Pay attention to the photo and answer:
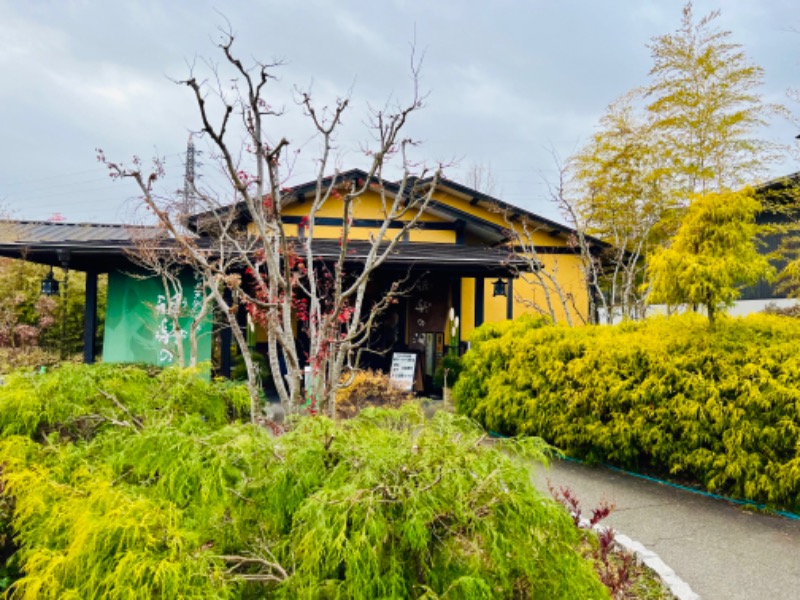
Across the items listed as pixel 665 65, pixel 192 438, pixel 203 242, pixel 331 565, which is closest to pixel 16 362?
pixel 203 242

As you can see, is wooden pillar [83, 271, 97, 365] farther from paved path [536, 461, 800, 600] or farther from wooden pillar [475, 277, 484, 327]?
paved path [536, 461, 800, 600]

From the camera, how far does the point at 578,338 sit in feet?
16.9

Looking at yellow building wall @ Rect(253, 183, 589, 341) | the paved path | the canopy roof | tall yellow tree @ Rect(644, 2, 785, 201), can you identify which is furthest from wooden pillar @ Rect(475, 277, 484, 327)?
the paved path

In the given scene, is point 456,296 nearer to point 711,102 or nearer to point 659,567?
point 711,102

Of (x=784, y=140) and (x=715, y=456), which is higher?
(x=784, y=140)

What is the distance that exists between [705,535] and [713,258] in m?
2.28

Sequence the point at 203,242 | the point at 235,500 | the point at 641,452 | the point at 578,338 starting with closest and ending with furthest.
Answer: the point at 235,500 → the point at 641,452 → the point at 578,338 → the point at 203,242

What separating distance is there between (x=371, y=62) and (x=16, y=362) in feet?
33.0

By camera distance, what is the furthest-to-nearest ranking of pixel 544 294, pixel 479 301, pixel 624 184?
1. pixel 544 294
2. pixel 624 184
3. pixel 479 301

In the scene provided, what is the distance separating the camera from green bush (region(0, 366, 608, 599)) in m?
1.26

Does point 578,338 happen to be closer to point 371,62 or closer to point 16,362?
point 371,62

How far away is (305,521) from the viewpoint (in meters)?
1.42

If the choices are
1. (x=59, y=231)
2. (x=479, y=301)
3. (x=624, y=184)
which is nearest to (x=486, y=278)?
(x=479, y=301)

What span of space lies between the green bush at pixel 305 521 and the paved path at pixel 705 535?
1.38 meters
